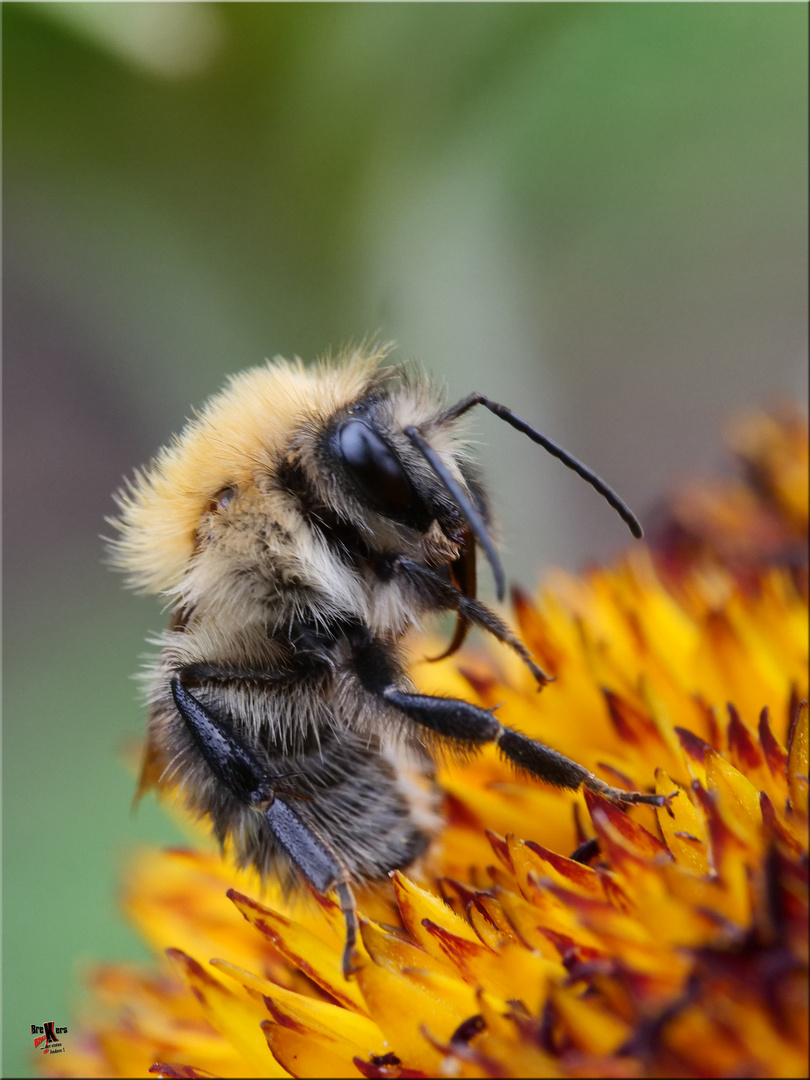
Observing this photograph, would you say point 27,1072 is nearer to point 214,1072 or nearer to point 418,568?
point 214,1072

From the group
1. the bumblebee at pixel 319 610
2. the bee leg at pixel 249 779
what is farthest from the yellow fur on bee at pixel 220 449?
the bee leg at pixel 249 779

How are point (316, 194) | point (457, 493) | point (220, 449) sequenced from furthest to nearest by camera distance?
1. point (316, 194)
2. point (220, 449)
3. point (457, 493)

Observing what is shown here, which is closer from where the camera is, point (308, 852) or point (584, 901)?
point (584, 901)

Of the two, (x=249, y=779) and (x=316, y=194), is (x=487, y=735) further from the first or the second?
(x=316, y=194)

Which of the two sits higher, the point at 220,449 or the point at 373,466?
the point at 220,449

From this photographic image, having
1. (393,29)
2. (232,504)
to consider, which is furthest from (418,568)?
(393,29)

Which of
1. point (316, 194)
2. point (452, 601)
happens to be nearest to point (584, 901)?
point (452, 601)
